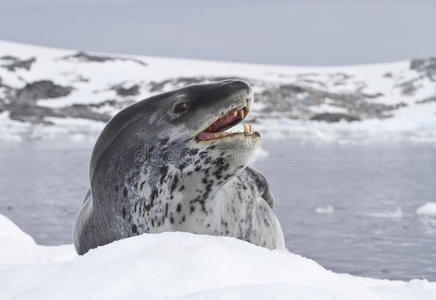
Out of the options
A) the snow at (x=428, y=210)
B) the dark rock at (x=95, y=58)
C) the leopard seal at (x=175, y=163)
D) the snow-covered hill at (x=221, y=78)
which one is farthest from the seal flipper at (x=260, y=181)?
the dark rock at (x=95, y=58)

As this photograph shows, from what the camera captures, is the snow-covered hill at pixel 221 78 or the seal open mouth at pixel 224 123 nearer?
the seal open mouth at pixel 224 123

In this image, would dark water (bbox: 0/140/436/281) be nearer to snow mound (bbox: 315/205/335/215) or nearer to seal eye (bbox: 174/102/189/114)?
snow mound (bbox: 315/205/335/215)

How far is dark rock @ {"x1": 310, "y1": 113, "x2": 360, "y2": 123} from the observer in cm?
5264

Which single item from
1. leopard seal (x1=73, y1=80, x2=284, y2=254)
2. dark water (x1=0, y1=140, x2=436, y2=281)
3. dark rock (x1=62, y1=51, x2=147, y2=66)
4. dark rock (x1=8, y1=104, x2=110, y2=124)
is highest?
leopard seal (x1=73, y1=80, x2=284, y2=254)

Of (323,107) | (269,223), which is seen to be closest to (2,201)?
(269,223)

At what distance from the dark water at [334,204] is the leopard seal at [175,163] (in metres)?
3.11

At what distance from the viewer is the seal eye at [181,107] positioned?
3.68 m

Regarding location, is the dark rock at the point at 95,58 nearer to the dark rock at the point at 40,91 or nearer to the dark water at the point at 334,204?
the dark rock at the point at 40,91

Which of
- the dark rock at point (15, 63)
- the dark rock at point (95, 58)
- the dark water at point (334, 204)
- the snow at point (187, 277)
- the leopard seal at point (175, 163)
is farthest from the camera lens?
the dark rock at point (95, 58)

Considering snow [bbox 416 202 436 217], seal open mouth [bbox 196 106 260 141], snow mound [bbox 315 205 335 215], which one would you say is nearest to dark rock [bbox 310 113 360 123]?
snow mound [bbox 315 205 335 215]

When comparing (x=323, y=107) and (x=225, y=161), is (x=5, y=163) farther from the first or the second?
(x=323, y=107)

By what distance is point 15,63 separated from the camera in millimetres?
73938

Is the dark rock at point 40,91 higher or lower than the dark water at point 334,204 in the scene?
lower

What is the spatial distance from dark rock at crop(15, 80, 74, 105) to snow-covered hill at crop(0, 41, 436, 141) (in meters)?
0.10
